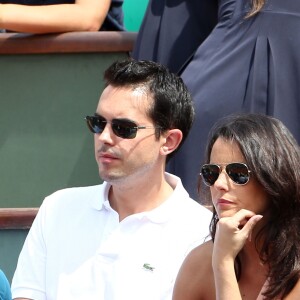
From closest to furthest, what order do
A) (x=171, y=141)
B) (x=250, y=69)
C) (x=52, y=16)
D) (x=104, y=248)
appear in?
1. (x=104, y=248)
2. (x=171, y=141)
3. (x=250, y=69)
4. (x=52, y=16)

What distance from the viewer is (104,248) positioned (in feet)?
12.2

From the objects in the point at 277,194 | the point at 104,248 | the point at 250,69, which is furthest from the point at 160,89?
the point at 277,194

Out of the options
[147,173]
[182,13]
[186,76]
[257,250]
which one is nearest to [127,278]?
[147,173]

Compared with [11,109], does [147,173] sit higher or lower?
higher

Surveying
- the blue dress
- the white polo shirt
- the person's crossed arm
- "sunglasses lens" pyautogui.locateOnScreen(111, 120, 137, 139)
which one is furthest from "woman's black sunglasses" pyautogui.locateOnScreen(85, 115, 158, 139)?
the person's crossed arm

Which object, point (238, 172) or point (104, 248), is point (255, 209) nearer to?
point (238, 172)

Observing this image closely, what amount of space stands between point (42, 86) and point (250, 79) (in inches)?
47.1

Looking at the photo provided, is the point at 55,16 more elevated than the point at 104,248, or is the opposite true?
the point at 55,16

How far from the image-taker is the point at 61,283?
3.74 meters

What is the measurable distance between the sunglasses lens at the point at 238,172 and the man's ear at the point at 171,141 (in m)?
0.82

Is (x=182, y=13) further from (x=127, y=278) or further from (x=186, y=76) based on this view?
(x=127, y=278)

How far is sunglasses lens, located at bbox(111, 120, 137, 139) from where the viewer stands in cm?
373

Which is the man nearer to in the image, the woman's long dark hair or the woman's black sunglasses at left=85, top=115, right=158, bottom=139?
the woman's black sunglasses at left=85, top=115, right=158, bottom=139

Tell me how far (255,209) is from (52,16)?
6.68ft
